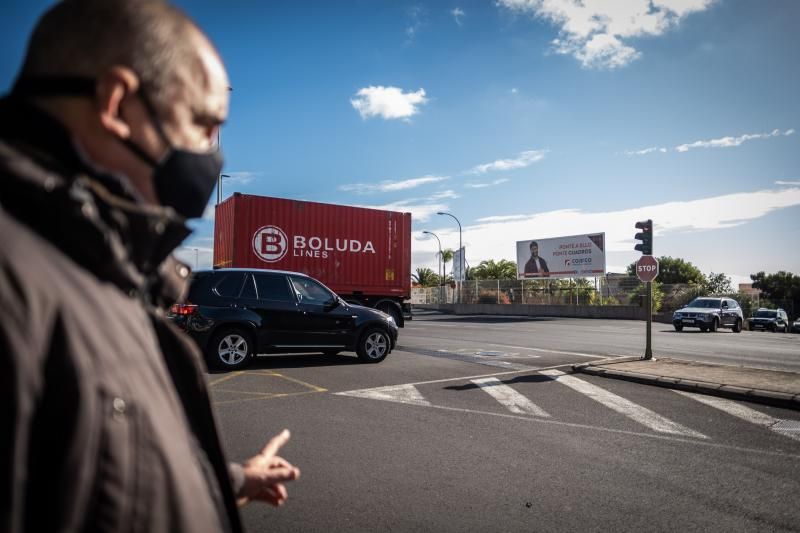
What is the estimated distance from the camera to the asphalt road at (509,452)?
11.4 ft

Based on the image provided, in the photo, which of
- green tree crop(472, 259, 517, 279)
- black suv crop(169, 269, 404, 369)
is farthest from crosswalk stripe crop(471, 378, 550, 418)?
green tree crop(472, 259, 517, 279)

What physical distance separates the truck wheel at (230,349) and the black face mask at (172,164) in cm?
845

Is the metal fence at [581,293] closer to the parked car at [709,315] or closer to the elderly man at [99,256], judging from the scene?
the parked car at [709,315]

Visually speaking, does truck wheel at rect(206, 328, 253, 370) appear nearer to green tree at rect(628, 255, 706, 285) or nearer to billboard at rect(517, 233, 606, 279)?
billboard at rect(517, 233, 606, 279)

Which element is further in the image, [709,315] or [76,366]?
[709,315]

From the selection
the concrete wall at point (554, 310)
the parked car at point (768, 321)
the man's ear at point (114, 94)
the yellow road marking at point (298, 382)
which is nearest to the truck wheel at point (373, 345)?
the yellow road marking at point (298, 382)

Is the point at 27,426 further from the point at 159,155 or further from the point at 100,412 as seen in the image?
the point at 159,155

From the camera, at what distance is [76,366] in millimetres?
750

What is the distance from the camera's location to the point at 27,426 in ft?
2.33

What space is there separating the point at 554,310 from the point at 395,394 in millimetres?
36446

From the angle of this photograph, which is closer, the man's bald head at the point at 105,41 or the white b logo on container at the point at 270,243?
the man's bald head at the point at 105,41

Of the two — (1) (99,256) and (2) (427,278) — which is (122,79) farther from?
(2) (427,278)

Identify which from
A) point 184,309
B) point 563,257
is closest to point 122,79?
point 184,309

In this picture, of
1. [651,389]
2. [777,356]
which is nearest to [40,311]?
[651,389]
